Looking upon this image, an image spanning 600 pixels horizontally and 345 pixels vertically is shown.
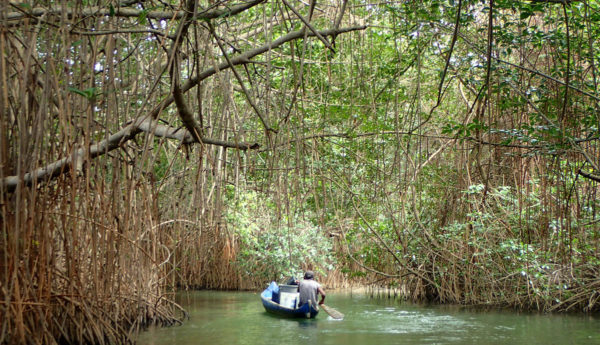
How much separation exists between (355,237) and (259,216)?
206cm

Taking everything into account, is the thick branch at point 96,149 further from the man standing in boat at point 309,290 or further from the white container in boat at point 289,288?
the white container in boat at point 289,288

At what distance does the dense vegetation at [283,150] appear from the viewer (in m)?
3.87

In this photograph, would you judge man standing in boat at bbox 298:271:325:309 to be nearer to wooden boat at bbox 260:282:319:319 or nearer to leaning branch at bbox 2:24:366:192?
wooden boat at bbox 260:282:319:319

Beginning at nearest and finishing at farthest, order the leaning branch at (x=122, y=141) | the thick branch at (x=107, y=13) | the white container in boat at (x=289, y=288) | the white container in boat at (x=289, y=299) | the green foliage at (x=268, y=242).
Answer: the thick branch at (x=107, y=13) → the leaning branch at (x=122, y=141) → the white container in boat at (x=289, y=299) → the white container in boat at (x=289, y=288) → the green foliage at (x=268, y=242)

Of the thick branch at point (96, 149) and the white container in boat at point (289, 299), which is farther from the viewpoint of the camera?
the white container in boat at point (289, 299)

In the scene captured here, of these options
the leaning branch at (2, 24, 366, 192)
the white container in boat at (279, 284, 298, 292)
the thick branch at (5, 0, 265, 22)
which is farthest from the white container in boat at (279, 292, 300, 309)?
the thick branch at (5, 0, 265, 22)

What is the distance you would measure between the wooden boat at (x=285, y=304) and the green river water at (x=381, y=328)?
0.14 meters

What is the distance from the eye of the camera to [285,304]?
34.2 ft

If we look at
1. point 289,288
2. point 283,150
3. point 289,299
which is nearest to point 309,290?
point 289,299

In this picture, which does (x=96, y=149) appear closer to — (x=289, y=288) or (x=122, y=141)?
(x=122, y=141)

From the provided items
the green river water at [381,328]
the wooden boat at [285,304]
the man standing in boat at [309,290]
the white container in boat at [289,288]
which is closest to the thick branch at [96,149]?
the green river water at [381,328]

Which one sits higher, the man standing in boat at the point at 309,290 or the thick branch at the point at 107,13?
the thick branch at the point at 107,13

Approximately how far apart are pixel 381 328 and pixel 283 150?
2.76m

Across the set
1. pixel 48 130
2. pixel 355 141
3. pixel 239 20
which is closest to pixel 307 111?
pixel 355 141
